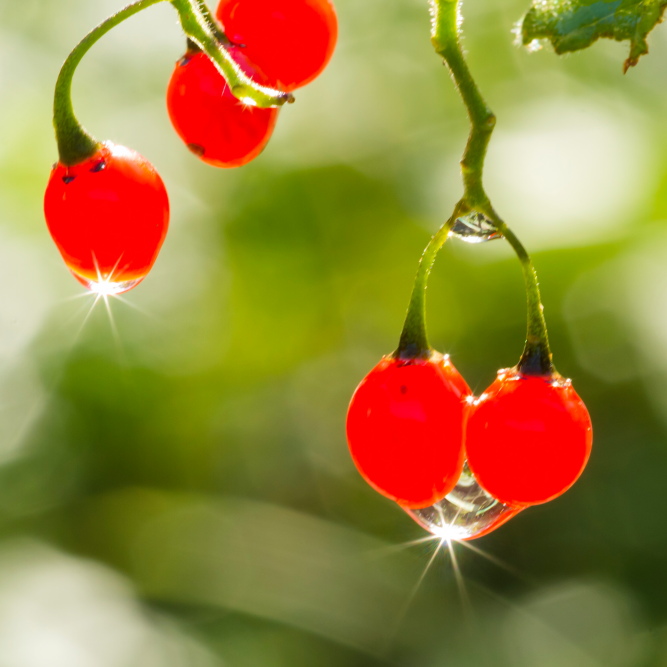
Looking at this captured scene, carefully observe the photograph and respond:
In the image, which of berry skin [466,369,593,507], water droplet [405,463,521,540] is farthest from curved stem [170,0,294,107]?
water droplet [405,463,521,540]

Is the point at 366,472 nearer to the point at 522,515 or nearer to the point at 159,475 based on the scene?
the point at 522,515

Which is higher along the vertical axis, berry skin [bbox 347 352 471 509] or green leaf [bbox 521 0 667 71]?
green leaf [bbox 521 0 667 71]

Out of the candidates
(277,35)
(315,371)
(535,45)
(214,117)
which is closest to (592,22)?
(535,45)

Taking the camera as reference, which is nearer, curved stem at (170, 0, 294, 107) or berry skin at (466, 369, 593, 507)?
curved stem at (170, 0, 294, 107)

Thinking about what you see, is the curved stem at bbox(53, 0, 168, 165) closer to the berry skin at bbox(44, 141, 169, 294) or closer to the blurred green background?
the berry skin at bbox(44, 141, 169, 294)

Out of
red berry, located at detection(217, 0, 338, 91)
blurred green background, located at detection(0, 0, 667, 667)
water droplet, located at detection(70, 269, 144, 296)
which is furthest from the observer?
blurred green background, located at detection(0, 0, 667, 667)

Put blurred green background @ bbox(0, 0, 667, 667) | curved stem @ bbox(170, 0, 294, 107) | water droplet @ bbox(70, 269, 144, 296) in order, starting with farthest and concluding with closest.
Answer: blurred green background @ bbox(0, 0, 667, 667)
water droplet @ bbox(70, 269, 144, 296)
curved stem @ bbox(170, 0, 294, 107)
